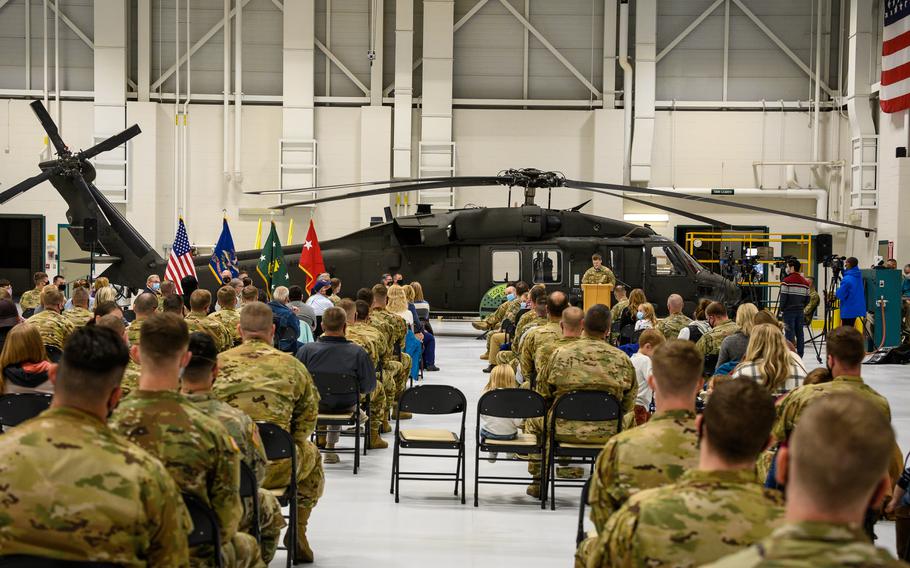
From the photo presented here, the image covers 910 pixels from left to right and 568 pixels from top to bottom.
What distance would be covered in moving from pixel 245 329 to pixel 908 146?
18646 mm

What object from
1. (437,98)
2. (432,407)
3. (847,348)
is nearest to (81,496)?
(847,348)

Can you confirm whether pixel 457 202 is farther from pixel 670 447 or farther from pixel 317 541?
pixel 670 447

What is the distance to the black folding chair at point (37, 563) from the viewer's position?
8.26 feet

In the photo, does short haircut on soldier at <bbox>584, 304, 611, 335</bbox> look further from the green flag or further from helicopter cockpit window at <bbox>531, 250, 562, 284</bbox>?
helicopter cockpit window at <bbox>531, 250, 562, 284</bbox>

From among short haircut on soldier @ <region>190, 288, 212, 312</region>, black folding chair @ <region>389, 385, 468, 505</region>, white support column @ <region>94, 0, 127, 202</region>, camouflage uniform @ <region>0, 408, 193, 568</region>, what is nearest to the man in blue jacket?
black folding chair @ <region>389, 385, 468, 505</region>

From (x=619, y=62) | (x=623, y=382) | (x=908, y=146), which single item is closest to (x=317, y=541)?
(x=623, y=382)

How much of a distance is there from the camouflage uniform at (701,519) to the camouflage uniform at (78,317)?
6725 mm

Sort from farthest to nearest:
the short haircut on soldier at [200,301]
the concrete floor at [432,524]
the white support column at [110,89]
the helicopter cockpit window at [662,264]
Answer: the white support column at [110,89] < the helicopter cockpit window at [662,264] < the short haircut on soldier at [200,301] < the concrete floor at [432,524]

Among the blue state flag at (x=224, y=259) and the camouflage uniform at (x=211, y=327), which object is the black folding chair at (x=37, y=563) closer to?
the camouflage uniform at (x=211, y=327)

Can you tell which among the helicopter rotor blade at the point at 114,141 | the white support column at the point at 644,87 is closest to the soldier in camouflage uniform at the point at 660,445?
the helicopter rotor blade at the point at 114,141

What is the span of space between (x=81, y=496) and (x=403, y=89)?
2199cm

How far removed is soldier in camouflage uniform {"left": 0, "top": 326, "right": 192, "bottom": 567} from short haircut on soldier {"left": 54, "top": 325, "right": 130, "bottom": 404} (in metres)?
0.05

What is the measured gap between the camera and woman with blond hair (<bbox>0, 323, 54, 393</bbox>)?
233 inches

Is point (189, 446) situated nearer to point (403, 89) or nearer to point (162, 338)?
point (162, 338)
